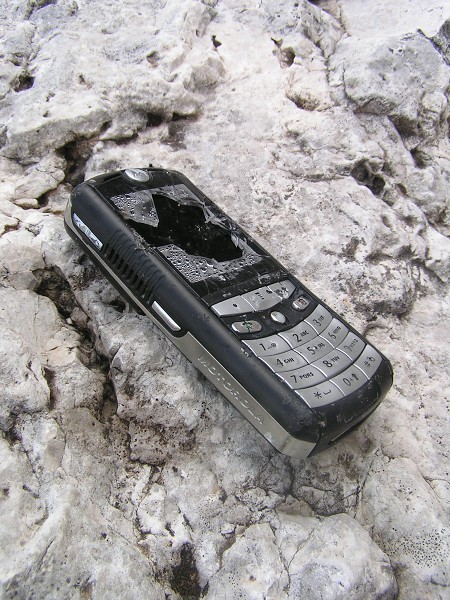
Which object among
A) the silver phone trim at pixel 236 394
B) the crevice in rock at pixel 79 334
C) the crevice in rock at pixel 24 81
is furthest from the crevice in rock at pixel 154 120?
the silver phone trim at pixel 236 394

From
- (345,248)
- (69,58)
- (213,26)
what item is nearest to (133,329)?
(345,248)

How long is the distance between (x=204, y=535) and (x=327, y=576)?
341 mm

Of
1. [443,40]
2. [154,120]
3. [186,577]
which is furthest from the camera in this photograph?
[443,40]

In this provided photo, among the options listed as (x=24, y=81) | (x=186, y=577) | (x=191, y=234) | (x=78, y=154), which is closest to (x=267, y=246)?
(x=191, y=234)

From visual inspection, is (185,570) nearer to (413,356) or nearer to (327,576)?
(327,576)

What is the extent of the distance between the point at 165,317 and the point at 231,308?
0.67 ft

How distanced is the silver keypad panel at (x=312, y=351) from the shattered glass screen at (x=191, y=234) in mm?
106

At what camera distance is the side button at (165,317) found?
5.88 ft

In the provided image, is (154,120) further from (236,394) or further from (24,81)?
(236,394)

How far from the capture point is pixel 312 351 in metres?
1.78

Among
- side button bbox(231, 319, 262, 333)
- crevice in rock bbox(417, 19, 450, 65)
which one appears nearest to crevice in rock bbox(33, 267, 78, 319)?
side button bbox(231, 319, 262, 333)

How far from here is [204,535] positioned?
1.62 meters

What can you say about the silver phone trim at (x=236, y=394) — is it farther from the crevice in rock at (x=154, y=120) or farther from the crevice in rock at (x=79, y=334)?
the crevice in rock at (x=154, y=120)

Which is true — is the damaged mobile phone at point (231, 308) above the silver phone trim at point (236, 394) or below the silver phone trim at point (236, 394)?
above
